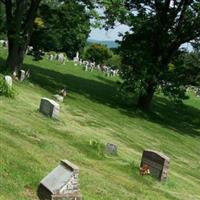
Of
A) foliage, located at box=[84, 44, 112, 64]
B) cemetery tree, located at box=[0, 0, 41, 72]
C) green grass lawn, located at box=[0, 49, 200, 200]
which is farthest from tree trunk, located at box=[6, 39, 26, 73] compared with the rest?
foliage, located at box=[84, 44, 112, 64]

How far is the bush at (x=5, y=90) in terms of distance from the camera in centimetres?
2402

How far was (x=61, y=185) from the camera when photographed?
1288 centimetres

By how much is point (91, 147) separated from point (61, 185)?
696cm

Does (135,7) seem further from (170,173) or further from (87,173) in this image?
(87,173)

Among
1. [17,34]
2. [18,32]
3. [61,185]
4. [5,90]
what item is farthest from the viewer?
[18,32]

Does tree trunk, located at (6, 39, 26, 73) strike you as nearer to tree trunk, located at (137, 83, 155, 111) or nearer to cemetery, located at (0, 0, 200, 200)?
cemetery, located at (0, 0, 200, 200)

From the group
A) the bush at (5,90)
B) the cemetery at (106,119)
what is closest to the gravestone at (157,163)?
the cemetery at (106,119)

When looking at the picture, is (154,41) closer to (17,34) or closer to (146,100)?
(146,100)

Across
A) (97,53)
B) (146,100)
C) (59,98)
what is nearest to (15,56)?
(59,98)

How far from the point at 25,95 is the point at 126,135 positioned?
495 cm

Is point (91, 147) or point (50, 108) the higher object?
point (50, 108)

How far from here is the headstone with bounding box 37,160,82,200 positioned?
505 inches

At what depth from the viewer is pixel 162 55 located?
38938 millimetres

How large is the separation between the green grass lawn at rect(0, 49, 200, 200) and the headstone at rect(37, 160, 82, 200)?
35 centimetres
